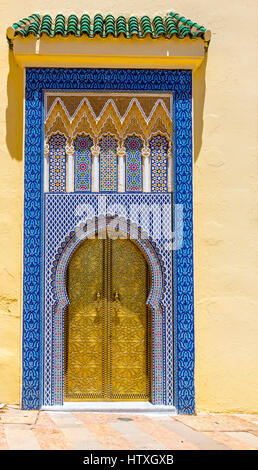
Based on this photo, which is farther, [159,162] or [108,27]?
[159,162]

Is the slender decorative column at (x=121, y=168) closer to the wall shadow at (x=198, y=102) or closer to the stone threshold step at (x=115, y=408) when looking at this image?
the wall shadow at (x=198, y=102)

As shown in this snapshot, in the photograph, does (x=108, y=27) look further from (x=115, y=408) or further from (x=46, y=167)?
(x=115, y=408)

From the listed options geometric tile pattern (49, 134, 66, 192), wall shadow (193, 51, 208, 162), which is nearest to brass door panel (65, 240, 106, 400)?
geometric tile pattern (49, 134, 66, 192)

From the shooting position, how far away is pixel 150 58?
16.1 feet

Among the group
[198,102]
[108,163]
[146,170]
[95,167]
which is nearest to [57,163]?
[95,167]

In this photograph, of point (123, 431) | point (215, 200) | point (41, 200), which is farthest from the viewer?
point (215, 200)

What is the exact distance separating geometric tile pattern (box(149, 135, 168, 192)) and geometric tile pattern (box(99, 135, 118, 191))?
362mm

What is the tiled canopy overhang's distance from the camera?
4.84 meters

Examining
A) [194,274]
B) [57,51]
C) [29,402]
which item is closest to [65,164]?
[57,51]

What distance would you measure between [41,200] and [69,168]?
41 cm

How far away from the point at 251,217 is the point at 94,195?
1.51m

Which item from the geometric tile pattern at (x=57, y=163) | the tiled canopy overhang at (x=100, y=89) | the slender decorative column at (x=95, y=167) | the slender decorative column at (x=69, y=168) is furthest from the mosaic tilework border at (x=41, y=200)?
the slender decorative column at (x=95, y=167)

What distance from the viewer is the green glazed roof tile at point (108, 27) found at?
482 cm

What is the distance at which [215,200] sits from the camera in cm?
505
